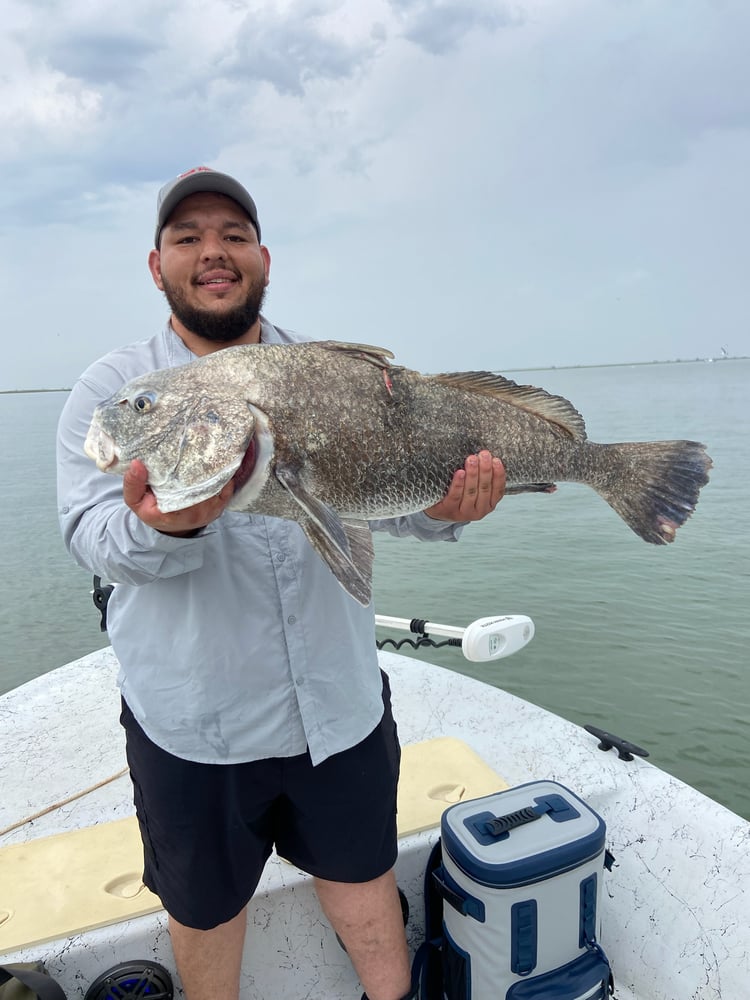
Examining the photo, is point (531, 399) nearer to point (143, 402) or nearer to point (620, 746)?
point (143, 402)

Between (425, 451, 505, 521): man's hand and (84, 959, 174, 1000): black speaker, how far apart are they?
2184 millimetres

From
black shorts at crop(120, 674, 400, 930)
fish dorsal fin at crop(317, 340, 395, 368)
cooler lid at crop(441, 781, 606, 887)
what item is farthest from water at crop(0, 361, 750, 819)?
fish dorsal fin at crop(317, 340, 395, 368)

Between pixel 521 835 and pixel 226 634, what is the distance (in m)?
1.45

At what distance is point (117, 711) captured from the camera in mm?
4773

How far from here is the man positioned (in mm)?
2256

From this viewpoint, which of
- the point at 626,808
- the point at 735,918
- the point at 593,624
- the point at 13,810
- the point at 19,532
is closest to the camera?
the point at 735,918

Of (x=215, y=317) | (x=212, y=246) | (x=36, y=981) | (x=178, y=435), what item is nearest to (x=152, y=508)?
(x=178, y=435)

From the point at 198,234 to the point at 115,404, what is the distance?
36.1 inches

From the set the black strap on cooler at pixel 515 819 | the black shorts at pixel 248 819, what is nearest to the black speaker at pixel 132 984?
the black shorts at pixel 248 819

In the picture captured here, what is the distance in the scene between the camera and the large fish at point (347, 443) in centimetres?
204

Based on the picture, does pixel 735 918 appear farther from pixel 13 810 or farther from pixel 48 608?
pixel 48 608

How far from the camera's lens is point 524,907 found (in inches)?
100

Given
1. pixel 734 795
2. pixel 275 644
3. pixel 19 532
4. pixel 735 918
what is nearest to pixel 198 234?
pixel 275 644

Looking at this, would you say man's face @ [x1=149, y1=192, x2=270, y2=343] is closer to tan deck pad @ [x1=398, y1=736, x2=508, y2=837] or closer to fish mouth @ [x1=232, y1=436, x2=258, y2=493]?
fish mouth @ [x1=232, y1=436, x2=258, y2=493]
